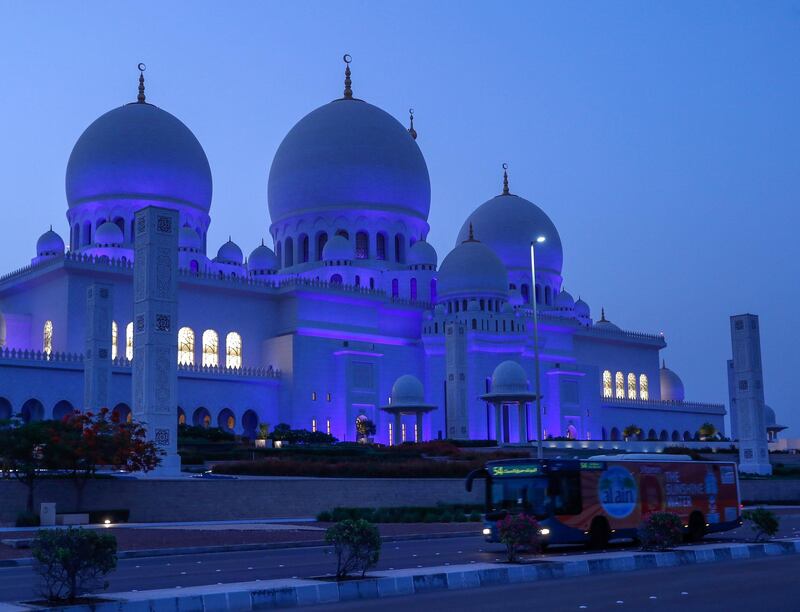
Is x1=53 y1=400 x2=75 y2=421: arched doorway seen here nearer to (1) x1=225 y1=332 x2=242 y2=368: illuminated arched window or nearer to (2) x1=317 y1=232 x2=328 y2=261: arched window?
(1) x1=225 y1=332 x2=242 y2=368: illuminated arched window

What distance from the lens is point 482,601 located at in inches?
467

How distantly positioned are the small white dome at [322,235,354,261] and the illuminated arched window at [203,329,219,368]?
31.1 feet

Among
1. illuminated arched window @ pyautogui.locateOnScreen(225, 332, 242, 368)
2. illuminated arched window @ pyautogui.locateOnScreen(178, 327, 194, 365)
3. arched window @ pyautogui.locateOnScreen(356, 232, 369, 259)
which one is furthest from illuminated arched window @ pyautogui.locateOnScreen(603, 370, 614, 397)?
illuminated arched window @ pyautogui.locateOnScreen(178, 327, 194, 365)

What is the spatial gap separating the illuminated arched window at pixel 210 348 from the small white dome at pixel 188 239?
528 centimetres

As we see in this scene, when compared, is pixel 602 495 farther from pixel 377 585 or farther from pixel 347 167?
pixel 347 167

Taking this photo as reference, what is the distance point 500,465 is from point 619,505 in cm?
232

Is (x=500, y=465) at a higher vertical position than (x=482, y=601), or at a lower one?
higher

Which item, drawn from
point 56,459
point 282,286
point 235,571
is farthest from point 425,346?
point 235,571

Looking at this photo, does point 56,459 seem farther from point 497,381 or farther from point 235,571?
point 497,381

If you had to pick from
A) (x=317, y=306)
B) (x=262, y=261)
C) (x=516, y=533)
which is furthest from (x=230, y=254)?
(x=516, y=533)

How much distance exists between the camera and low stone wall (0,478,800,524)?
25.8 m

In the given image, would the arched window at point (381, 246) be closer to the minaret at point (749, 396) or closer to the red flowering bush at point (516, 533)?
the minaret at point (749, 396)

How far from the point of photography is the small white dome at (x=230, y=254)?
6188 cm

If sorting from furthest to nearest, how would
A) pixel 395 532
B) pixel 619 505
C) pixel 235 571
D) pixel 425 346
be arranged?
pixel 425 346 < pixel 395 532 < pixel 619 505 < pixel 235 571
